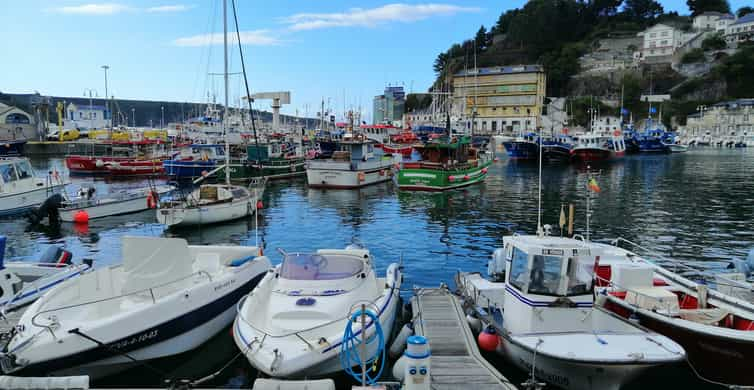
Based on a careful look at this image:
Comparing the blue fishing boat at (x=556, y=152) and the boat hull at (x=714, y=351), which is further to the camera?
the blue fishing boat at (x=556, y=152)

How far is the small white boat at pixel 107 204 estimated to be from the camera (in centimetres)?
2502

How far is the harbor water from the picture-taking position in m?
19.7

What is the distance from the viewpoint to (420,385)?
617 cm

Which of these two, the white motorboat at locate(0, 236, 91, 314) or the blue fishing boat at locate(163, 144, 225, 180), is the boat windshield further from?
the blue fishing boat at locate(163, 144, 225, 180)

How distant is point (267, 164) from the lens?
4681 centimetres

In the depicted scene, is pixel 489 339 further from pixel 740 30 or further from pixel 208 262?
pixel 740 30

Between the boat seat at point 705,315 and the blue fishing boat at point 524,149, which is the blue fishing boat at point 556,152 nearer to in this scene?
the blue fishing boat at point 524,149

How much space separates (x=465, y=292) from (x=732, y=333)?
5.54m

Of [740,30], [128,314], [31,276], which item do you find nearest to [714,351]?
[128,314]

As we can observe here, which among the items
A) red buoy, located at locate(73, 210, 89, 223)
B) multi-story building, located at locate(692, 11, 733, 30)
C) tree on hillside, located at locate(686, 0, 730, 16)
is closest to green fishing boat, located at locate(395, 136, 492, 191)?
red buoy, located at locate(73, 210, 89, 223)

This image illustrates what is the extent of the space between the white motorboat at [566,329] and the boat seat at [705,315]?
1.68 meters

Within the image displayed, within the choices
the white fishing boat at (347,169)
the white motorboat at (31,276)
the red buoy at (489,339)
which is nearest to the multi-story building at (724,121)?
the white fishing boat at (347,169)

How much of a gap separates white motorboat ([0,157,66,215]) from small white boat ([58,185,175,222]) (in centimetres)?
173

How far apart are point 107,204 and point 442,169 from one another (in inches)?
905
